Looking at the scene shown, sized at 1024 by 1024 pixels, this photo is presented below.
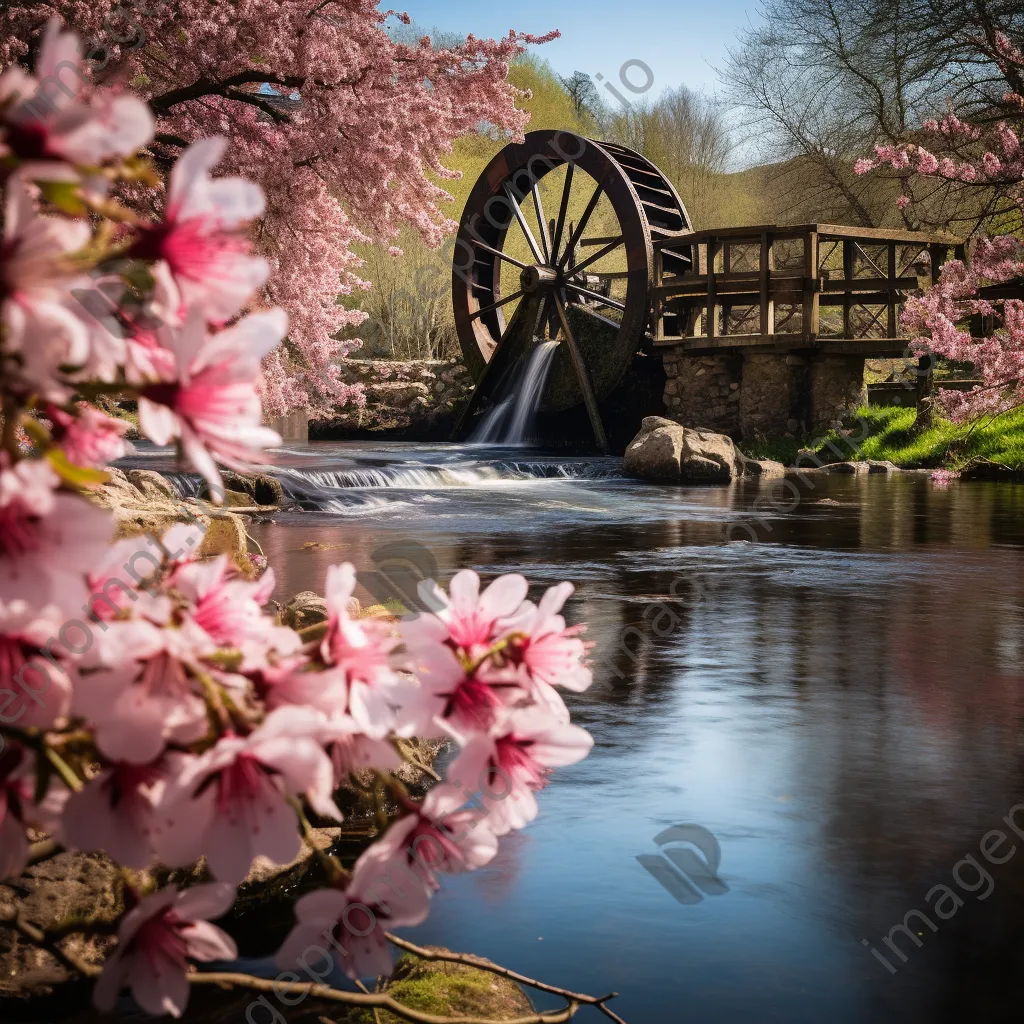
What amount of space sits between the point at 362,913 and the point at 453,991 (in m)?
1.28

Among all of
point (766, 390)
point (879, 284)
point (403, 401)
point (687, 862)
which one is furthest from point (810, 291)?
point (687, 862)

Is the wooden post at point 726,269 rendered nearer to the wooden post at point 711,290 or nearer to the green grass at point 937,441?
the wooden post at point 711,290

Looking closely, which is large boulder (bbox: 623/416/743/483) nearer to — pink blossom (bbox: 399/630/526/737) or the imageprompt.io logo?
the imageprompt.io logo

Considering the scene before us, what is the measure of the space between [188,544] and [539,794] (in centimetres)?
216

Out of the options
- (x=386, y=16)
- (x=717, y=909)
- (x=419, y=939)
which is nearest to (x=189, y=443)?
(x=419, y=939)

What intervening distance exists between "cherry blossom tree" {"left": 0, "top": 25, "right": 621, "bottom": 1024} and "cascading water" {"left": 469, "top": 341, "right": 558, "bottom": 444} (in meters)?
17.5

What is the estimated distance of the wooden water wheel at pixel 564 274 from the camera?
17.3m

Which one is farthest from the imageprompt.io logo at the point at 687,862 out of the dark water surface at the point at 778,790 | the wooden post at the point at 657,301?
the wooden post at the point at 657,301

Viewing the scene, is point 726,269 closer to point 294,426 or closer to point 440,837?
point 294,426

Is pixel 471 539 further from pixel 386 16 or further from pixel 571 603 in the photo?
pixel 386 16

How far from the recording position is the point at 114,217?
2.54ft

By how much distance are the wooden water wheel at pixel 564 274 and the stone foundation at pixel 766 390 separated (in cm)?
112

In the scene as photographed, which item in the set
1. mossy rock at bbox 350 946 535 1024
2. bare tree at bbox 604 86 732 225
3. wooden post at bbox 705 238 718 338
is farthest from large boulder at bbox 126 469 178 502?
bare tree at bbox 604 86 732 225

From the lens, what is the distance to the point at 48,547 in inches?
28.5
